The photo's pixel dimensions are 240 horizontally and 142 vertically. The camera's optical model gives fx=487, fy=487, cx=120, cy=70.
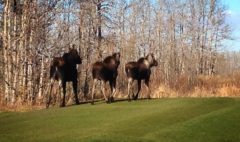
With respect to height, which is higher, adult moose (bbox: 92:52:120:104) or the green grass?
adult moose (bbox: 92:52:120:104)

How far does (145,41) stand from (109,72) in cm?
4283

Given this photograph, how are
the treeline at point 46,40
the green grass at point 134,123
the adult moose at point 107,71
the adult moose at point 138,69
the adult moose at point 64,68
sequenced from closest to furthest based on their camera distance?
the green grass at point 134,123 → the adult moose at point 64,68 → the adult moose at point 107,71 → the adult moose at point 138,69 → the treeline at point 46,40

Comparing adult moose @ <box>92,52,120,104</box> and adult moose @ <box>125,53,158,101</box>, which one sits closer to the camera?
adult moose @ <box>92,52,120,104</box>

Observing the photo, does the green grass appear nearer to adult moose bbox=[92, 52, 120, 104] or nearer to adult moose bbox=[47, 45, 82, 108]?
adult moose bbox=[92, 52, 120, 104]

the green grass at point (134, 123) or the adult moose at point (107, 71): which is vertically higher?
the adult moose at point (107, 71)

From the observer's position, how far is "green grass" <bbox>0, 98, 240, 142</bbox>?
40.3ft

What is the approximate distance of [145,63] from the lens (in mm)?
20797

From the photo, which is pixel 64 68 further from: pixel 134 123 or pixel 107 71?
pixel 134 123

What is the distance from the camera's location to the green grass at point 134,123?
12.3 m

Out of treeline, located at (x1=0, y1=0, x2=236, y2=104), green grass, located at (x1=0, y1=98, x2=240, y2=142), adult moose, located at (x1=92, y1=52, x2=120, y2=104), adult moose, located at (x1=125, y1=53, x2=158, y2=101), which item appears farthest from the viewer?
treeline, located at (x1=0, y1=0, x2=236, y2=104)

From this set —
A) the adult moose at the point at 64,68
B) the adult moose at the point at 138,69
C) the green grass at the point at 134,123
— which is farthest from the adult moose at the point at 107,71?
the green grass at the point at 134,123

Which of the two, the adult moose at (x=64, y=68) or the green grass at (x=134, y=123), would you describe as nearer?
the green grass at (x=134, y=123)

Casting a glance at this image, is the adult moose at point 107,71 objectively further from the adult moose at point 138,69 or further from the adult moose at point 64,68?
the adult moose at point 64,68

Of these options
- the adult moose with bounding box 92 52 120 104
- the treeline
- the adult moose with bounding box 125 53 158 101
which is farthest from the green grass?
the treeline
